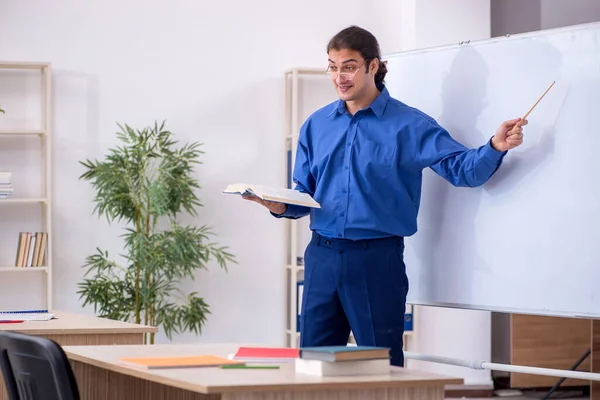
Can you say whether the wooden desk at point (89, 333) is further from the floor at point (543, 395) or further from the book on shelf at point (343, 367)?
the floor at point (543, 395)

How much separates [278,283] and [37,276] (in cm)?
148

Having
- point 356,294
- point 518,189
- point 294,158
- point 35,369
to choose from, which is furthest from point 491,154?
point 294,158

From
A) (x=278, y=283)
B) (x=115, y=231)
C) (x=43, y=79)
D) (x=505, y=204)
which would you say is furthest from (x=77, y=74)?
(x=505, y=204)

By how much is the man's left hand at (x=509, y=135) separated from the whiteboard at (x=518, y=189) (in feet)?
0.53

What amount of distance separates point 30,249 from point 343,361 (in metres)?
3.98

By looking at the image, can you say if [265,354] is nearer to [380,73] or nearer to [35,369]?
[35,369]

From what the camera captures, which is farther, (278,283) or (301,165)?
(278,283)

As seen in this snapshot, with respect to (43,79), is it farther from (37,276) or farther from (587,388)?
(587,388)

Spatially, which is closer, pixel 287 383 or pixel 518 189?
pixel 287 383

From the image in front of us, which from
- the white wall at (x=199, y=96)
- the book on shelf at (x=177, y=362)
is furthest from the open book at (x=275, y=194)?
the white wall at (x=199, y=96)

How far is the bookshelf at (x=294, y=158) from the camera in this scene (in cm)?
592

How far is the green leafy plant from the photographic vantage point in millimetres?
5551

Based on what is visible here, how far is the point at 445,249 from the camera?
3561 mm

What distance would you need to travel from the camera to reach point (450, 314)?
19.9ft
